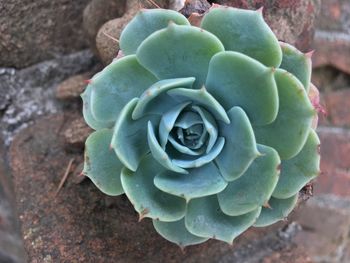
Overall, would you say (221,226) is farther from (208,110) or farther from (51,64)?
(51,64)

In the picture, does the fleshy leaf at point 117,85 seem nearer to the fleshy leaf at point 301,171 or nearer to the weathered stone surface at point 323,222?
the fleshy leaf at point 301,171

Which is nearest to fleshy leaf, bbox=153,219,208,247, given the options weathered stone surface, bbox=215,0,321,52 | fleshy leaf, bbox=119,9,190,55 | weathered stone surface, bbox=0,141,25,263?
fleshy leaf, bbox=119,9,190,55

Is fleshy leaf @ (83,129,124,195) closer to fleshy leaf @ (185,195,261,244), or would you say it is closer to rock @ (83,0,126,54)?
fleshy leaf @ (185,195,261,244)

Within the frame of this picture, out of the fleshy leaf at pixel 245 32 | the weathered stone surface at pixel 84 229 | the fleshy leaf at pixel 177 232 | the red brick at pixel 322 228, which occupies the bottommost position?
the red brick at pixel 322 228

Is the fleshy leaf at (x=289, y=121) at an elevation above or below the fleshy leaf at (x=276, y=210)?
above

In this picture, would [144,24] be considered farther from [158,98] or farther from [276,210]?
[276,210]

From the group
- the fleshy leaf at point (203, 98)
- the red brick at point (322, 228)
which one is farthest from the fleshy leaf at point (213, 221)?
the red brick at point (322, 228)
